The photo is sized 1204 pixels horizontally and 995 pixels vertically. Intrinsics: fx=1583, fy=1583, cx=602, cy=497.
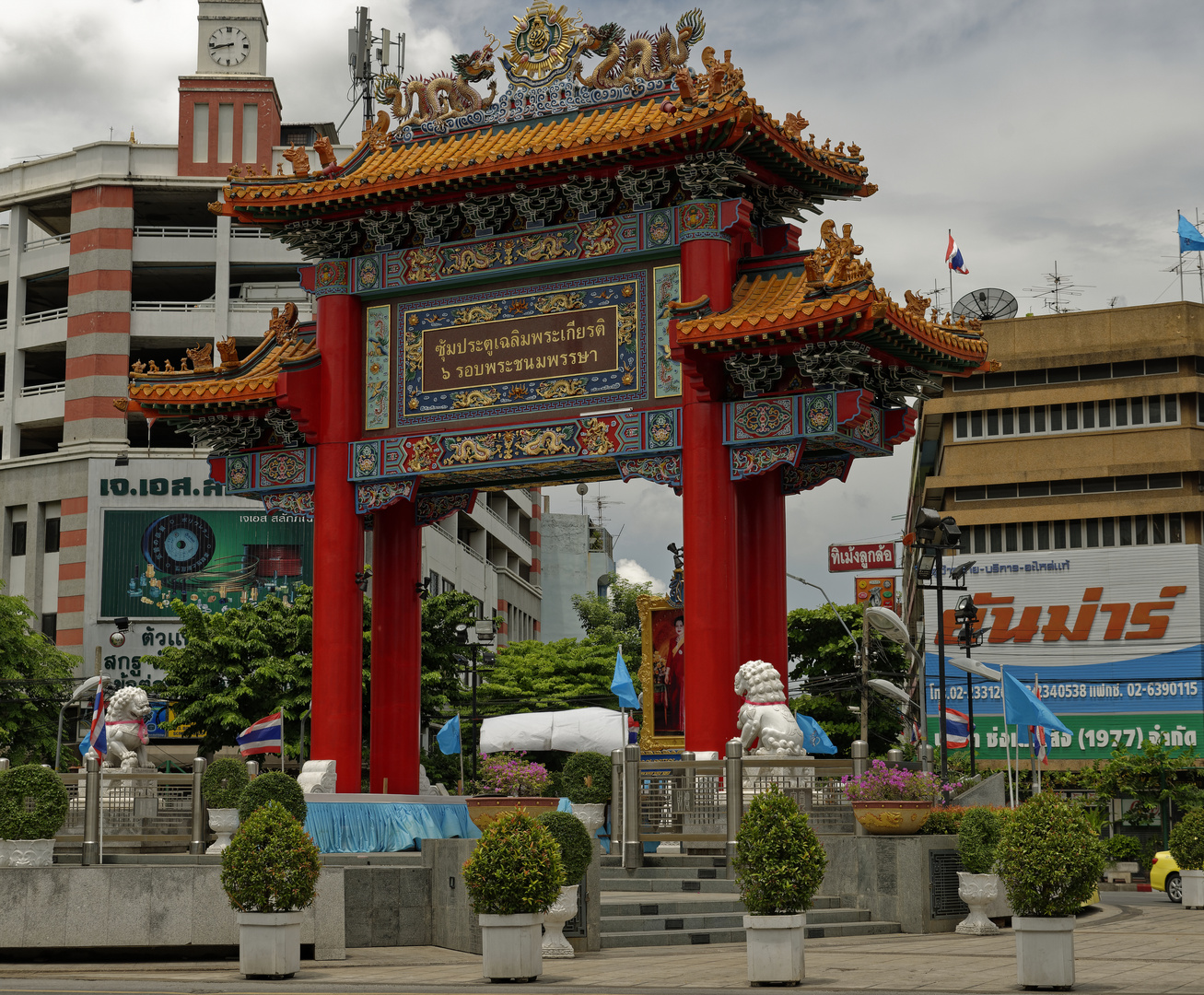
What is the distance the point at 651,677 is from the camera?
30.7 m

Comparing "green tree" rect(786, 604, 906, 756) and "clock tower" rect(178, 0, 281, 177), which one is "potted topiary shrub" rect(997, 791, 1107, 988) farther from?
"clock tower" rect(178, 0, 281, 177)

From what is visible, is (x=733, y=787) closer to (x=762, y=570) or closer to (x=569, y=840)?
(x=762, y=570)

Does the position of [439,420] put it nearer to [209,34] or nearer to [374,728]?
[374,728]

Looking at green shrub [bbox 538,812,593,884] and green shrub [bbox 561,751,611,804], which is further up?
green shrub [bbox 561,751,611,804]

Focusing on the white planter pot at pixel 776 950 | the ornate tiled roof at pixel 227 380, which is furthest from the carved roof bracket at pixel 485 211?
the white planter pot at pixel 776 950

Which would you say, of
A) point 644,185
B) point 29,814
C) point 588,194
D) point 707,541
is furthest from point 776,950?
point 588,194

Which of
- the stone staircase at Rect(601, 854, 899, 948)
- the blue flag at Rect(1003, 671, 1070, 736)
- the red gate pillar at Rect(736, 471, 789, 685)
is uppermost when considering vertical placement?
the red gate pillar at Rect(736, 471, 789, 685)

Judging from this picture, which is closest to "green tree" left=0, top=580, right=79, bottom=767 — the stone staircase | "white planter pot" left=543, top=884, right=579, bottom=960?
the stone staircase

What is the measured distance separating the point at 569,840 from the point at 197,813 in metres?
7.51

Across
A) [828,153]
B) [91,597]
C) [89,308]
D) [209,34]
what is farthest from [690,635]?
[209,34]

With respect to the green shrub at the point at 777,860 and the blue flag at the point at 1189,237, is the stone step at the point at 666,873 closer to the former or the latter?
the green shrub at the point at 777,860

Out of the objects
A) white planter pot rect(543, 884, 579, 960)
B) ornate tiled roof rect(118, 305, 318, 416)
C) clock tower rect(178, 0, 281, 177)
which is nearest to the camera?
white planter pot rect(543, 884, 579, 960)

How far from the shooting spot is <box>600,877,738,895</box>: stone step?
21.4m

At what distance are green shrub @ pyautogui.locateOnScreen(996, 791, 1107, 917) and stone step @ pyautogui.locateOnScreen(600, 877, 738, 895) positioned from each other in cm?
744
